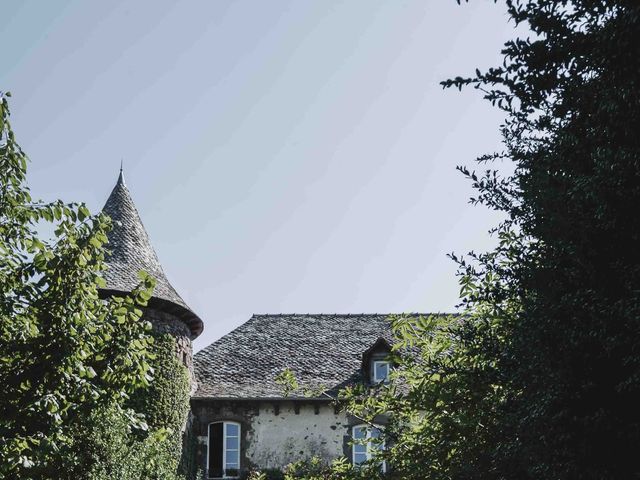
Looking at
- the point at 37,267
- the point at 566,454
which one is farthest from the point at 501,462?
the point at 37,267

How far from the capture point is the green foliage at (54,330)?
7.60 metres

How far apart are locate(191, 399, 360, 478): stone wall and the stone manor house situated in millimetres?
24

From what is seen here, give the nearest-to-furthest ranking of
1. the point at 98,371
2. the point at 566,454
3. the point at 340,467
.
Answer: the point at 566,454 < the point at 98,371 < the point at 340,467

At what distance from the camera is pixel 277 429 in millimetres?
20812

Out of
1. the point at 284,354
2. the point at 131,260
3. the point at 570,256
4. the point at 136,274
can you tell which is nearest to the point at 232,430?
the point at 284,354

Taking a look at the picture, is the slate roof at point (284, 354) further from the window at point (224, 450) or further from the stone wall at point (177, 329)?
the stone wall at point (177, 329)

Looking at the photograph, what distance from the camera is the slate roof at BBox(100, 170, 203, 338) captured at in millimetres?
19141

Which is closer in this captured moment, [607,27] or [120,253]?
[607,27]

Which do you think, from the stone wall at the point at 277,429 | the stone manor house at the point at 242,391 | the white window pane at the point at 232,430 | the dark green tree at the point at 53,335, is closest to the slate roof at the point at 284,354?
the stone manor house at the point at 242,391

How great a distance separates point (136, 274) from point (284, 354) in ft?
16.2

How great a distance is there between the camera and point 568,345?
5809mm

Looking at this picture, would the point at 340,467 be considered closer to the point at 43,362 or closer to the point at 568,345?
the point at 43,362

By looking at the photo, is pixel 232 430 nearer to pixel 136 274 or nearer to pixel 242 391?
pixel 242 391

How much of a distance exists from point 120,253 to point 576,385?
614 inches
